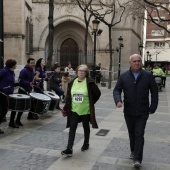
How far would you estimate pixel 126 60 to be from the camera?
35.1m

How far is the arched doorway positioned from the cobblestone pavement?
82.2 feet

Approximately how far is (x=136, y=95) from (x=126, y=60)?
30.3 m

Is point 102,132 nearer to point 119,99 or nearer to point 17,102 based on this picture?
point 17,102

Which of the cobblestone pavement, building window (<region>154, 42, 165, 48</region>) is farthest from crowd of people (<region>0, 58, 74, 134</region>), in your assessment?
building window (<region>154, 42, 165, 48</region>)

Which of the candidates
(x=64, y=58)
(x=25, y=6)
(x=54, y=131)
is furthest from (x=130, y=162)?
(x=64, y=58)

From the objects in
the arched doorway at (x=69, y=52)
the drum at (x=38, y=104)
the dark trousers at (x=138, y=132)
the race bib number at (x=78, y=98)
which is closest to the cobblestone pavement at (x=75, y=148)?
the dark trousers at (x=138, y=132)

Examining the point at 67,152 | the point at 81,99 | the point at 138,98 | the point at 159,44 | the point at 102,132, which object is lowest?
the point at 102,132

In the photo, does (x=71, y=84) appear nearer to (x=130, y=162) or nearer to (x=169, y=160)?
(x=130, y=162)

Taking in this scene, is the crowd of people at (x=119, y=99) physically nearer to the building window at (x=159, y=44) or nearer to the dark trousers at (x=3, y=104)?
A: the dark trousers at (x=3, y=104)

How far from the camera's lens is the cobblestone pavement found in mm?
5320

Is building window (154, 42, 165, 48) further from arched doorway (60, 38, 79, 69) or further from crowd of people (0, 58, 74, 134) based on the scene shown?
crowd of people (0, 58, 74, 134)

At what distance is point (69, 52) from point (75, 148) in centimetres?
2877

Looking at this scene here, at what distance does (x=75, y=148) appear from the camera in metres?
6.32

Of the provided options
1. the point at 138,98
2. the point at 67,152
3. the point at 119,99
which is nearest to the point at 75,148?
the point at 67,152
